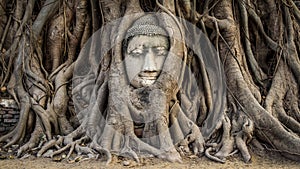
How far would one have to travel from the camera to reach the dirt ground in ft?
12.1

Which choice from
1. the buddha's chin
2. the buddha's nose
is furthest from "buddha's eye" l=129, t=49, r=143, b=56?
the buddha's chin

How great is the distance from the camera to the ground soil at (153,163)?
12.1ft

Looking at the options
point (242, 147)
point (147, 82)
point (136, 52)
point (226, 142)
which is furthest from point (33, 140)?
A: point (242, 147)

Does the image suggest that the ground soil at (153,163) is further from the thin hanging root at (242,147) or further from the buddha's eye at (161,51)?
the buddha's eye at (161,51)

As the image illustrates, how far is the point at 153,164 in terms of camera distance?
12.3 feet

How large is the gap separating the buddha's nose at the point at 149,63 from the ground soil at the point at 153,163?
3.95 feet

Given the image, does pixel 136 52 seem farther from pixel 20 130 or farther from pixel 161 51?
pixel 20 130

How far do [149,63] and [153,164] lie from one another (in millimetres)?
1354

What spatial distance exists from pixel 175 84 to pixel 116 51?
917 mm

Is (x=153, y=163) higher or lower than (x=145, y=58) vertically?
lower

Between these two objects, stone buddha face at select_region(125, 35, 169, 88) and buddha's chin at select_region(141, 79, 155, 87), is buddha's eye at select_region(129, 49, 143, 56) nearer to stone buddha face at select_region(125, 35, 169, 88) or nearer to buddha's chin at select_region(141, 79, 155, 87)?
stone buddha face at select_region(125, 35, 169, 88)

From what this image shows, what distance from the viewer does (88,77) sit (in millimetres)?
5105

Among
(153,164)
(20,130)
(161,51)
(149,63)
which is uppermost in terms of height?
(161,51)

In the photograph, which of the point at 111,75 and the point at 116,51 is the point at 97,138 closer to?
the point at 111,75
